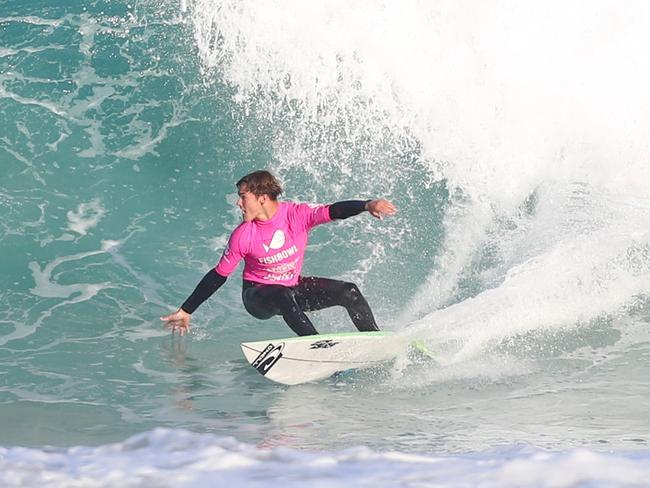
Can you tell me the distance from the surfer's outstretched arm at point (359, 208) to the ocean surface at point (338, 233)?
2.81 ft

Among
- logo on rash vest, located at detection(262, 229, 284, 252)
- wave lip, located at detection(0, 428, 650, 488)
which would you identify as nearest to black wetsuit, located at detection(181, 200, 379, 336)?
logo on rash vest, located at detection(262, 229, 284, 252)

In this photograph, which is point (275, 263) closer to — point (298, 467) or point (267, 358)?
point (267, 358)

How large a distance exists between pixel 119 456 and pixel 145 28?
7.65 metres

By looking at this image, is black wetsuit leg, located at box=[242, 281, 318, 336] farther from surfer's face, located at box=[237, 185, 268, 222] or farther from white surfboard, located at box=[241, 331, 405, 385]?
surfer's face, located at box=[237, 185, 268, 222]

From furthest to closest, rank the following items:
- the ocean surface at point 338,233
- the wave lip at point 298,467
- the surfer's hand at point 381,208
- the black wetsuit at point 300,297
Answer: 1. the black wetsuit at point 300,297
2. the surfer's hand at point 381,208
3. the ocean surface at point 338,233
4. the wave lip at point 298,467

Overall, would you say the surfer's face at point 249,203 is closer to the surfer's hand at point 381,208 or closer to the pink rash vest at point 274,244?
the pink rash vest at point 274,244

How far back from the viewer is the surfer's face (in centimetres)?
651

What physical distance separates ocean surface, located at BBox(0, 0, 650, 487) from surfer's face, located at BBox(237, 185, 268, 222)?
1.07 metres

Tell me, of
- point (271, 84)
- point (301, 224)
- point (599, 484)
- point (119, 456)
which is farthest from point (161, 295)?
point (599, 484)

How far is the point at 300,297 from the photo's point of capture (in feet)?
22.7

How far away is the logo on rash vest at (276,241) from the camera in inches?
263

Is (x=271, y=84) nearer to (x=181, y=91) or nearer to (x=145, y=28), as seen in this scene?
(x=181, y=91)

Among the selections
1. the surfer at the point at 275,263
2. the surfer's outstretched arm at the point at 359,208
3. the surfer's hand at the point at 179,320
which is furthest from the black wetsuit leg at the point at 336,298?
the surfer's hand at the point at 179,320

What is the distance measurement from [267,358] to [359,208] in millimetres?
1096
